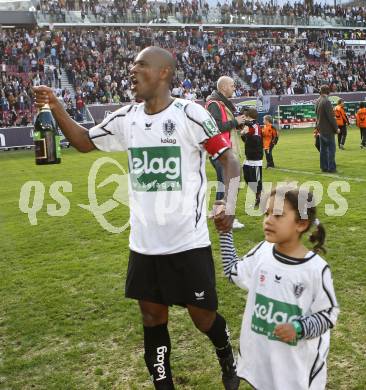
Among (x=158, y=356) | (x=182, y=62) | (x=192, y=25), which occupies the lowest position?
(x=158, y=356)

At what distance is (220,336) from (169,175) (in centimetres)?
122

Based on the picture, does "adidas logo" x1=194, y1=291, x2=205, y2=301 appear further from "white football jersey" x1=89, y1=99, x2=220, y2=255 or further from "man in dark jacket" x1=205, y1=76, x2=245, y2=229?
"man in dark jacket" x1=205, y1=76, x2=245, y2=229

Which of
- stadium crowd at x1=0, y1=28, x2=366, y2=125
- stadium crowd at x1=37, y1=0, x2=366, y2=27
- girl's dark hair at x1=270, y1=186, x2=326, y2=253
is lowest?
girl's dark hair at x1=270, y1=186, x2=326, y2=253

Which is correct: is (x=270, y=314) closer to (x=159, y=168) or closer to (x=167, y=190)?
(x=167, y=190)

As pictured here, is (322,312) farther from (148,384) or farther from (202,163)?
(148,384)

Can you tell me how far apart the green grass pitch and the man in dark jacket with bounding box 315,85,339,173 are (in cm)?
355

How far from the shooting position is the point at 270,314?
271 centimetres

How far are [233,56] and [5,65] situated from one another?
57.7ft

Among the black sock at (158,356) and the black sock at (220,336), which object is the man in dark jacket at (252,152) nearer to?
the black sock at (220,336)

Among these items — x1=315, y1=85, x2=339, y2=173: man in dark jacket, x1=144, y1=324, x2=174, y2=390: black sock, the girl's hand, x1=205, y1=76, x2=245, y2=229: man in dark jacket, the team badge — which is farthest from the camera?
x1=315, y1=85, x2=339, y2=173: man in dark jacket

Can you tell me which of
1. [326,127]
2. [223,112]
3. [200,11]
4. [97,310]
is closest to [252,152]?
[223,112]

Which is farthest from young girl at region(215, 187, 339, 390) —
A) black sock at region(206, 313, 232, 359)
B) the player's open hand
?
the player's open hand

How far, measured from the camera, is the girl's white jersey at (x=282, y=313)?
259 cm

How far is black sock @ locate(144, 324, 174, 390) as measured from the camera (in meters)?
3.50
